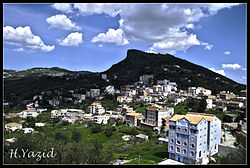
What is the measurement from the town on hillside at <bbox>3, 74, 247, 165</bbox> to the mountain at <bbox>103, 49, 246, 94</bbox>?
4.74 metres

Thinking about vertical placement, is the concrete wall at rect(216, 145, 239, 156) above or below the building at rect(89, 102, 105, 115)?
below

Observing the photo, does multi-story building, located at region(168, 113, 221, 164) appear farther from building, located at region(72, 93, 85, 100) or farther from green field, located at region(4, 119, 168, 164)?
building, located at region(72, 93, 85, 100)

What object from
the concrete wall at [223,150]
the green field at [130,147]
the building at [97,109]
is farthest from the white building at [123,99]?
the concrete wall at [223,150]


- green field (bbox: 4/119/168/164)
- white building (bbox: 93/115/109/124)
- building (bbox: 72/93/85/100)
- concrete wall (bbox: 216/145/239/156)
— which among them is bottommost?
green field (bbox: 4/119/168/164)

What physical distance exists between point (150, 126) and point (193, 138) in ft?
33.7

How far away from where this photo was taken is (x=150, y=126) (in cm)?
1959

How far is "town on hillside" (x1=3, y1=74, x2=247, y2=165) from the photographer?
31.8 feet

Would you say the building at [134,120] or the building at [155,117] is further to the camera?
the building at [134,120]

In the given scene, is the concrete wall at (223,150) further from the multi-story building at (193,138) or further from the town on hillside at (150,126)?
the multi-story building at (193,138)

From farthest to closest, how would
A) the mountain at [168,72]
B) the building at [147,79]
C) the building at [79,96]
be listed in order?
the building at [147,79]
the mountain at [168,72]
the building at [79,96]

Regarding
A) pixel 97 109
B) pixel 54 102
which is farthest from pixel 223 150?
pixel 54 102

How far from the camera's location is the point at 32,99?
39.5 metres

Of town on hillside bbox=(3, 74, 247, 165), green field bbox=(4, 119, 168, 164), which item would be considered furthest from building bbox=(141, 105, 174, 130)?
green field bbox=(4, 119, 168, 164)

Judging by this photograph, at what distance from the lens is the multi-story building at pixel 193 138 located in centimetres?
945
